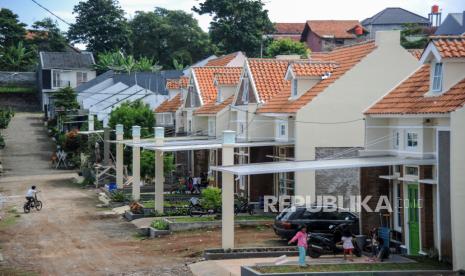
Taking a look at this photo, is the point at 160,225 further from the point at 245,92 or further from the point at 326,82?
the point at 245,92

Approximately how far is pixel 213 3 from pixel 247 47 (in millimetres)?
5756

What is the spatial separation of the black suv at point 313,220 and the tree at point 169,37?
67.4 metres

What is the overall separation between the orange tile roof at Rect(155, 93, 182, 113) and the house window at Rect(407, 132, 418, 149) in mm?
32145

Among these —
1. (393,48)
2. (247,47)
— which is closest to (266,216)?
(393,48)

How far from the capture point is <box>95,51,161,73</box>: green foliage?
284 feet

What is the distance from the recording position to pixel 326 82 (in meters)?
34.1

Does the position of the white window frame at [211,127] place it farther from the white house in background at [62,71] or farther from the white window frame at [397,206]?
the white house in background at [62,71]

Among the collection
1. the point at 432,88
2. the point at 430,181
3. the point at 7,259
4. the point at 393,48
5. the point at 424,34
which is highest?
the point at 424,34

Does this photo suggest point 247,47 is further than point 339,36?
No

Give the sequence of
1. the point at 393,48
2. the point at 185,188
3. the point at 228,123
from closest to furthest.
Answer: the point at 393,48
the point at 228,123
the point at 185,188

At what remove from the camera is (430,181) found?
22.4m

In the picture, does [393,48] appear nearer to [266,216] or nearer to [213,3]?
[266,216]

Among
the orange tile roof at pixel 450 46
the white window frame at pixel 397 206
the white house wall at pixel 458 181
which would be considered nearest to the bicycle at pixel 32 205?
the white window frame at pixel 397 206

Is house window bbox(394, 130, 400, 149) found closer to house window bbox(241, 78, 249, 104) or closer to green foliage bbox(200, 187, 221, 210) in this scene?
green foliage bbox(200, 187, 221, 210)
